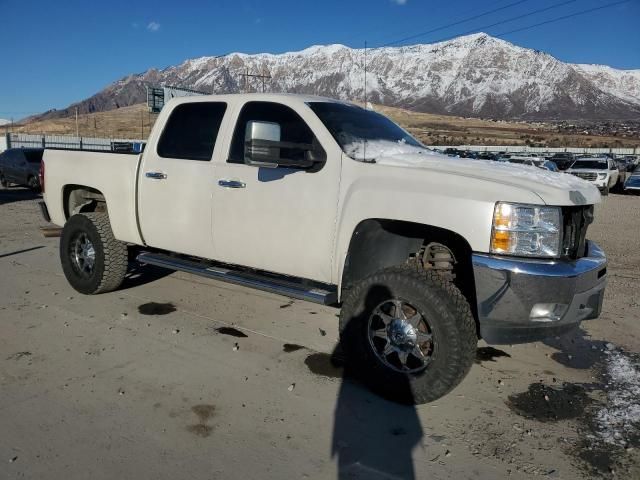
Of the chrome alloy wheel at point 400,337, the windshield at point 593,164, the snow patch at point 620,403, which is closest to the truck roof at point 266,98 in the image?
the chrome alloy wheel at point 400,337

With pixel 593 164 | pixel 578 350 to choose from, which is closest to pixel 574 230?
pixel 578 350

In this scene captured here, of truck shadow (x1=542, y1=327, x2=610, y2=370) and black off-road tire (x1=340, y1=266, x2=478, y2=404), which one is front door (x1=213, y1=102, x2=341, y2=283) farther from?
truck shadow (x1=542, y1=327, x2=610, y2=370)

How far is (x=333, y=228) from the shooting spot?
12.9 feet

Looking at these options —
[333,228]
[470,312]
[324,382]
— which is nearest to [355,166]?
[333,228]

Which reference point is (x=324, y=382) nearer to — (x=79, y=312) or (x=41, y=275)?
(x=79, y=312)

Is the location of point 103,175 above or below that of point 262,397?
above

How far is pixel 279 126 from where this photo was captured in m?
4.44

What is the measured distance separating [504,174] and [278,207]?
1.67 meters

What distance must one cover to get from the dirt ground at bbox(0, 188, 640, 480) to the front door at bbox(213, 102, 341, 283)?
810mm

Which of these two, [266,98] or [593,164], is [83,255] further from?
[593,164]

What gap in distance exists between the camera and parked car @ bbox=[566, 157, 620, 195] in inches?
992

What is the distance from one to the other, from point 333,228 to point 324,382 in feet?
3.66

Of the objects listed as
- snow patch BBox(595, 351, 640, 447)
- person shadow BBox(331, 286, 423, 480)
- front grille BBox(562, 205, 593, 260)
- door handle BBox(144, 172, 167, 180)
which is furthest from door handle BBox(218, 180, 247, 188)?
snow patch BBox(595, 351, 640, 447)

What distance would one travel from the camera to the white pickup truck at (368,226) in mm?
3320
